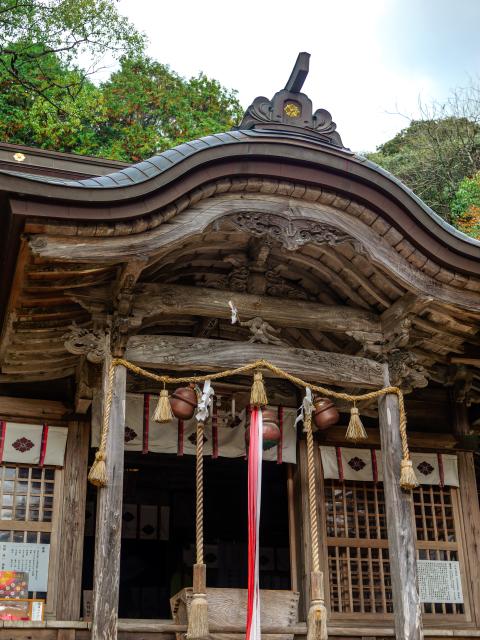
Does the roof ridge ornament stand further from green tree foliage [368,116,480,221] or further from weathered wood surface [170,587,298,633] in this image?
green tree foliage [368,116,480,221]

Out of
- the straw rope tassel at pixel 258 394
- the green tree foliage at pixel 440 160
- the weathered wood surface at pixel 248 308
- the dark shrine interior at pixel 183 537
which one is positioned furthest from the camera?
the green tree foliage at pixel 440 160

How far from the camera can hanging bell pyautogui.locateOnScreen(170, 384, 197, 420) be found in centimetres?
774

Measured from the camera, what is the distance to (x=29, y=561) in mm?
8289

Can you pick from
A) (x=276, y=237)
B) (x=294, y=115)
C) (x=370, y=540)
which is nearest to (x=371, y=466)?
(x=370, y=540)

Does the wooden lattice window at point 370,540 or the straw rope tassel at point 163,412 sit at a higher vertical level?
the straw rope tassel at point 163,412

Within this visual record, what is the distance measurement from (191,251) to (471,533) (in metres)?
5.27

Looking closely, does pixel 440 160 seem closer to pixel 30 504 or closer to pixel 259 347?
pixel 259 347

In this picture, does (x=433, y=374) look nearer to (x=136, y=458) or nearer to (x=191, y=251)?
(x=191, y=251)

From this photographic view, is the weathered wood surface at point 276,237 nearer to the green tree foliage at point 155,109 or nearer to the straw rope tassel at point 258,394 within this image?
the straw rope tassel at point 258,394

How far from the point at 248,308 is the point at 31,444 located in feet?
10.1

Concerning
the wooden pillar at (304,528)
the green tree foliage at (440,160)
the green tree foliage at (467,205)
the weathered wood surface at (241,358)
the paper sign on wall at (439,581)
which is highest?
the green tree foliage at (440,160)

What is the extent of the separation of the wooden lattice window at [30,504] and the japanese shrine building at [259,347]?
21 millimetres

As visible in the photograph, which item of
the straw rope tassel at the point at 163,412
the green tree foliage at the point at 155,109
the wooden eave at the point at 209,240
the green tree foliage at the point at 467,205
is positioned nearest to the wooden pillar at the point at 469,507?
the wooden eave at the point at 209,240

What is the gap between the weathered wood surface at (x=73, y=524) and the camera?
8211 mm
